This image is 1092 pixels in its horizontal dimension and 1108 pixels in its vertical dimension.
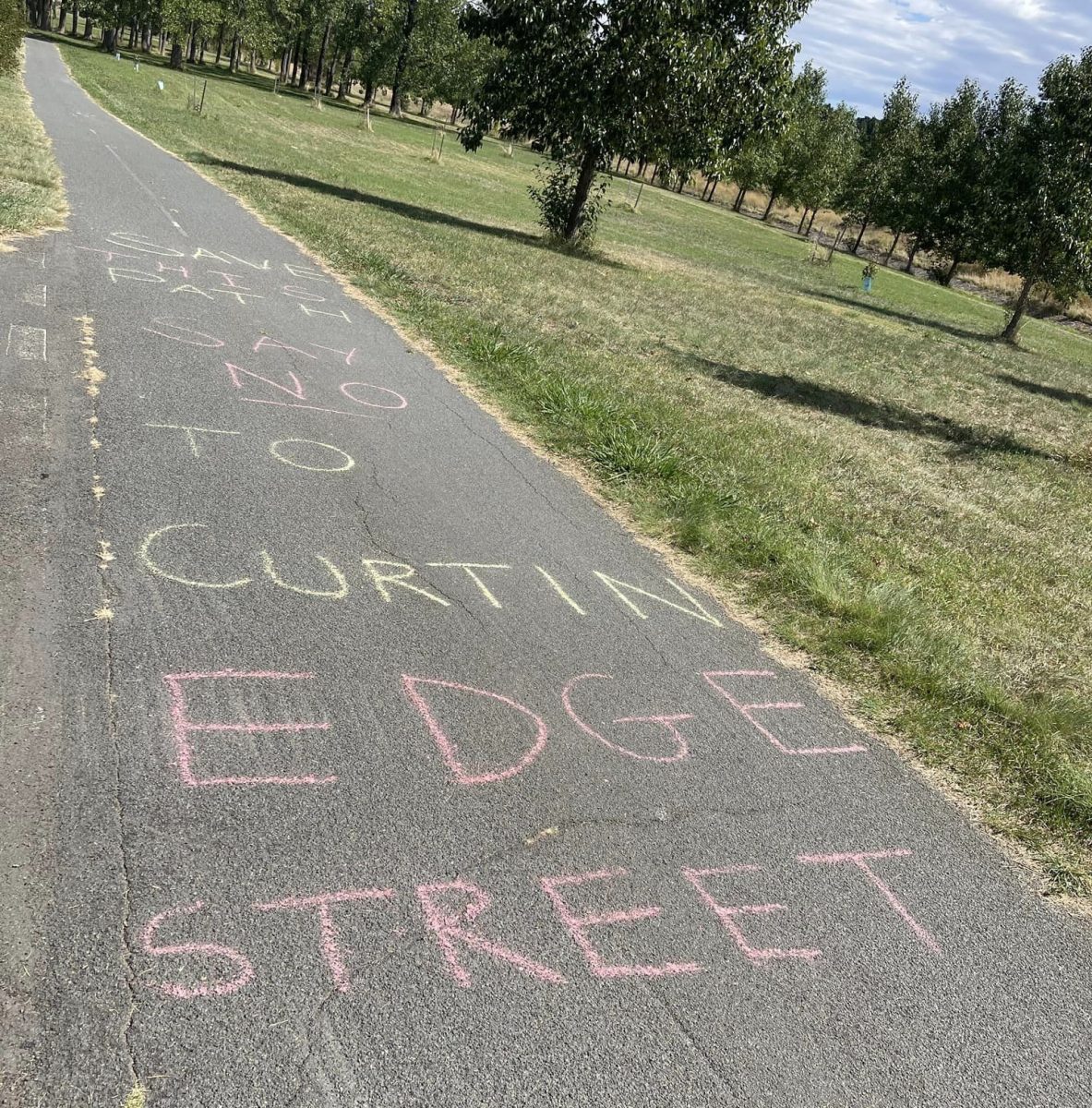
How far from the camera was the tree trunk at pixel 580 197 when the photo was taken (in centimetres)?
2187

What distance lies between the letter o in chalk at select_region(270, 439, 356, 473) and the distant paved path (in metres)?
0.04

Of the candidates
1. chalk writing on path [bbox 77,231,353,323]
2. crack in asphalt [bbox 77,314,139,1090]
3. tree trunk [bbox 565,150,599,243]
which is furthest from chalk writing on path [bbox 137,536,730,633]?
tree trunk [bbox 565,150,599,243]

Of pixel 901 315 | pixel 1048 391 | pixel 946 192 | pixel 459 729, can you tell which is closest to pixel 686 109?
pixel 1048 391

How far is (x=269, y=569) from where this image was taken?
16.0ft

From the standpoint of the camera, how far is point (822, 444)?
1060 centimetres

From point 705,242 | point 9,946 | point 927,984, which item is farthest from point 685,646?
point 705,242

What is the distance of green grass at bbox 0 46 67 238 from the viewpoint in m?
11.3

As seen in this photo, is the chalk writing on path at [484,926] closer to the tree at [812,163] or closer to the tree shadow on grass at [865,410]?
the tree shadow on grass at [865,410]

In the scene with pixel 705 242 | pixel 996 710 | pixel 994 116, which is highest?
Result: pixel 994 116

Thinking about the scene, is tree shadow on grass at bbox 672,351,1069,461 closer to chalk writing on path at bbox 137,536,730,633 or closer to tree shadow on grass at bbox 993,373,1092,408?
tree shadow on grass at bbox 993,373,1092,408

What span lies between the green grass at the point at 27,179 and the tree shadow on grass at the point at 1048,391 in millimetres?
17576

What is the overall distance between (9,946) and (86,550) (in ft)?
8.13

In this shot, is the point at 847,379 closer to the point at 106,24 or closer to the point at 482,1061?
the point at 482,1061

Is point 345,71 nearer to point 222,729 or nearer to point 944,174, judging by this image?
point 944,174
